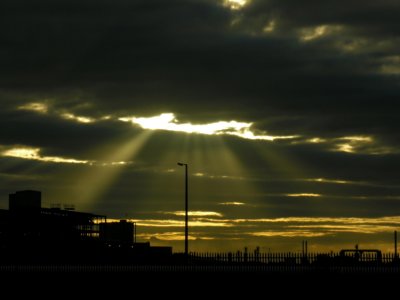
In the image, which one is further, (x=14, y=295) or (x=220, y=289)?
(x=14, y=295)

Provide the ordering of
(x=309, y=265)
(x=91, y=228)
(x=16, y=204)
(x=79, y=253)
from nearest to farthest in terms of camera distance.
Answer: (x=309, y=265), (x=79, y=253), (x=91, y=228), (x=16, y=204)

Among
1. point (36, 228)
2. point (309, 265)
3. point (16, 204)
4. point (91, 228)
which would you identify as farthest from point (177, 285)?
point (16, 204)

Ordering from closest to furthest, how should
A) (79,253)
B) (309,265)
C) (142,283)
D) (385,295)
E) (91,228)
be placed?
(385,295) → (142,283) → (309,265) → (79,253) → (91,228)

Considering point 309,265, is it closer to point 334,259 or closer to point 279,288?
point 334,259

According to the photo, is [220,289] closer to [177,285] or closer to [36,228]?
[177,285]

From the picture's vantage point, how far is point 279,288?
5722cm

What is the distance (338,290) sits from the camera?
2224 inches

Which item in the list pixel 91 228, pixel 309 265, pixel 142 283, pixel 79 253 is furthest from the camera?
pixel 91 228

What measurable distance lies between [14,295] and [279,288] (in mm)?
22000

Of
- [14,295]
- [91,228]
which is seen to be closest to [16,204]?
[91,228]

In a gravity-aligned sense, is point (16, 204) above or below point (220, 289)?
above

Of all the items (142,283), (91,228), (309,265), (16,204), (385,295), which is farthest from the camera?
(16,204)

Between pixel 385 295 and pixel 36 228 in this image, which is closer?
pixel 385 295

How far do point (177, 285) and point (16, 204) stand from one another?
12245 centimetres
